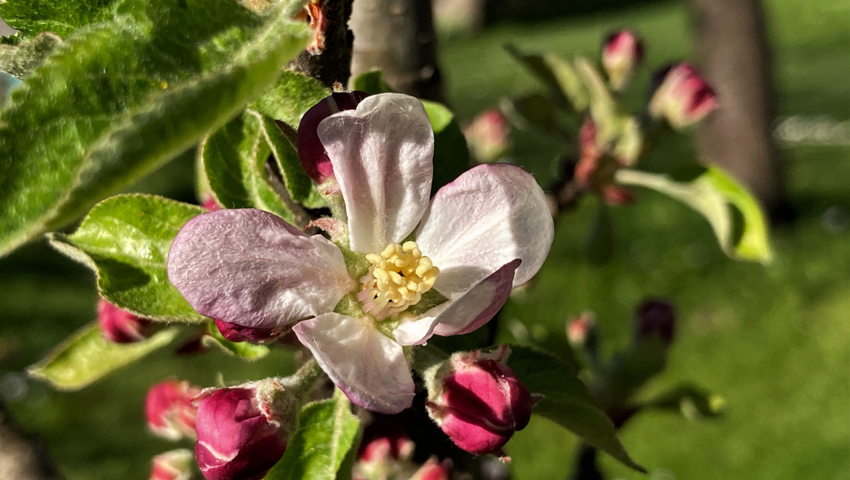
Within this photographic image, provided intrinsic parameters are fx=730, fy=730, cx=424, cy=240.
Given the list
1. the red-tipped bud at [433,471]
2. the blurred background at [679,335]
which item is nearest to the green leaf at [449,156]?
the red-tipped bud at [433,471]

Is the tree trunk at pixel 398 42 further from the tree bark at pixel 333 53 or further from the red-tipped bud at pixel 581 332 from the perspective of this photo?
the red-tipped bud at pixel 581 332

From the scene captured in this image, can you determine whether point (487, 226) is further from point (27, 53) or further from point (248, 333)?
point (27, 53)

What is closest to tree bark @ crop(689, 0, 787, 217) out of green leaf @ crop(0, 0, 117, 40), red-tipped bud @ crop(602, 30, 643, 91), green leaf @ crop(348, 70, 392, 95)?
red-tipped bud @ crop(602, 30, 643, 91)

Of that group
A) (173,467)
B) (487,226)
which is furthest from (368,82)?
(173,467)

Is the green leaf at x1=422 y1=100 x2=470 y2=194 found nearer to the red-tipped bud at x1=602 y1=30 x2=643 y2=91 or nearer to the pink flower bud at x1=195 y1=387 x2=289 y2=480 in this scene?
the pink flower bud at x1=195 y1=387 x2=289 y2=480

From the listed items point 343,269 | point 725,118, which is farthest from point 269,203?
point 725,118

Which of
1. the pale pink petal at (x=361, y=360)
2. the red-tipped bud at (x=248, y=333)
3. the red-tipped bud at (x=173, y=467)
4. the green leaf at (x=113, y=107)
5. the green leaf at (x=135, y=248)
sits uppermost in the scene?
the green leaf at (x=113, y=107)
